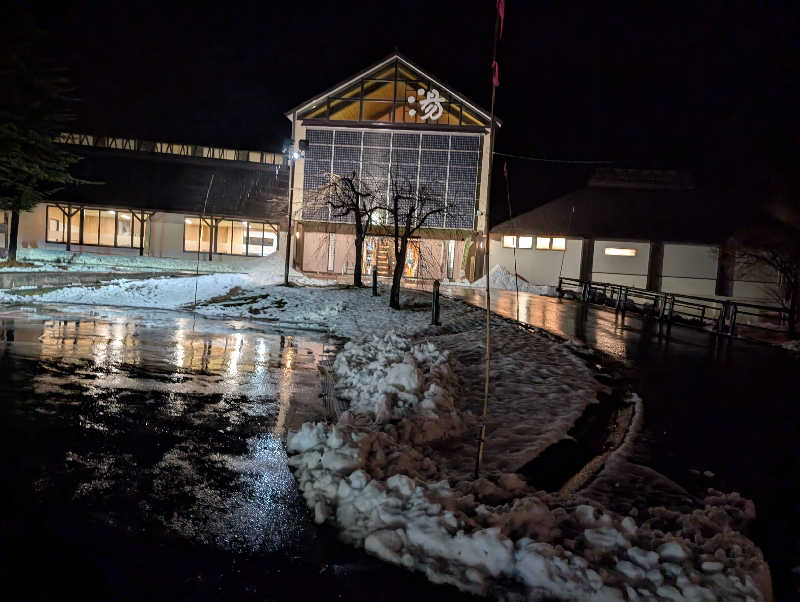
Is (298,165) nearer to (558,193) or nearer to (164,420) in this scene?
(558,193)

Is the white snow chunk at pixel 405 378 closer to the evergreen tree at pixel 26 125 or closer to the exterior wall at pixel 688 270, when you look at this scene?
the evergreen tree at pixel 26 125

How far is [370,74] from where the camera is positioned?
116 feet

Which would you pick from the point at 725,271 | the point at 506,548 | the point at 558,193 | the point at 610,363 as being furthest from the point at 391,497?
the point at 558,193

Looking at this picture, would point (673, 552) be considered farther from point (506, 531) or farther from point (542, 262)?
point (542, 262)

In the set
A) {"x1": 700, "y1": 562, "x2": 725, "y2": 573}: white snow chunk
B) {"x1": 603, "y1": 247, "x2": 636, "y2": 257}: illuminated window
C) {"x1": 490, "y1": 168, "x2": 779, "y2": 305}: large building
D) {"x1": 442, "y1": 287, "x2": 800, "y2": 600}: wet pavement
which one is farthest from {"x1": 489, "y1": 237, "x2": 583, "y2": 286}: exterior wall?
{"x1": 700, "y1": 562, "x2": 725, "y2": 573}: white snow chunk

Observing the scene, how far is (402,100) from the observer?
1406 inches

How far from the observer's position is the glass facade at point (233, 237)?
128ft

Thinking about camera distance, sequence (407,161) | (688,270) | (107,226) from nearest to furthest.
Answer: (688,270) → (407,161) → (107,226)

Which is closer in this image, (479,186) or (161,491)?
(161,491)

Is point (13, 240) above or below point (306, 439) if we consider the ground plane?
above

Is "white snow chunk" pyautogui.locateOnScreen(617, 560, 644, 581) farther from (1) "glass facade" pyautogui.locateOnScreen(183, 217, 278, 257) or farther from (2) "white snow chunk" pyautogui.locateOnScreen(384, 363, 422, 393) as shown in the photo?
(1) "glass facade" pyautogui.locateOnScreen(183, 217, 278, 257)

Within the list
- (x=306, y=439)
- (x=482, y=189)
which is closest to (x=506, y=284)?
(x=482, y=189)

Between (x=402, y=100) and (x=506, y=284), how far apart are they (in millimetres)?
12846

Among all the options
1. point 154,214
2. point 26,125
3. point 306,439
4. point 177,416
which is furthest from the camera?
point 154,214
